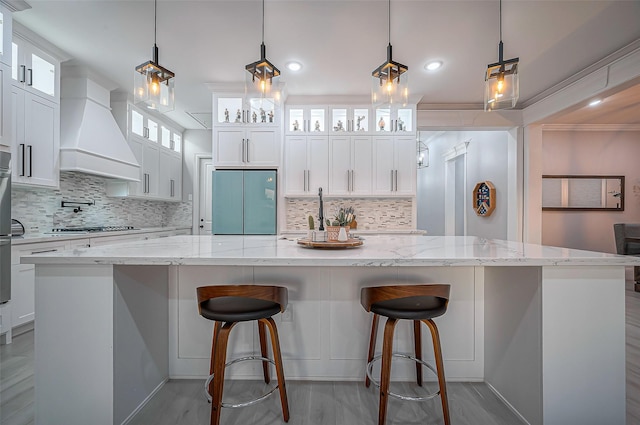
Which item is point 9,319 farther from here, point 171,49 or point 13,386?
point 171,49

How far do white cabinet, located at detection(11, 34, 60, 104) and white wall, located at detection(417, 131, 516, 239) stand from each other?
19.1ft

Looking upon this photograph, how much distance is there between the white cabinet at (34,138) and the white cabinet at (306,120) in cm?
259

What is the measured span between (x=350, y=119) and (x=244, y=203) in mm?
1874

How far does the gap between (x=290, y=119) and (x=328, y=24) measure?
178cm

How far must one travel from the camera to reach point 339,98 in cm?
418

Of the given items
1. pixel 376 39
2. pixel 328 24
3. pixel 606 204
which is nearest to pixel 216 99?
pixel 328 24

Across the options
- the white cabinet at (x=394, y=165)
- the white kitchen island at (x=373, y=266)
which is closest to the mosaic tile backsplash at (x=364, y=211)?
the white cabinet at (x=394, y=165)

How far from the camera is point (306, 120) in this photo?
423 centimetres

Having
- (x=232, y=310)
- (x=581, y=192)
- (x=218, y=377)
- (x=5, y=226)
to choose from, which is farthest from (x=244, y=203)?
(x=581, y=192)

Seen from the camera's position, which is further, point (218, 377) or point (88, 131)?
point (88, 131)

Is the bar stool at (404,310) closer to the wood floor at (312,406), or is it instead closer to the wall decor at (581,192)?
the wood floor at (312,406)

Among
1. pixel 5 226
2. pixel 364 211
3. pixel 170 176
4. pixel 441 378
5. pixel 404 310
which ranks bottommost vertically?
pixel 441 378

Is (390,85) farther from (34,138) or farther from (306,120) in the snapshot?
(34,138)

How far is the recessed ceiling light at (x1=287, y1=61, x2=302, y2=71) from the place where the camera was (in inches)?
128
